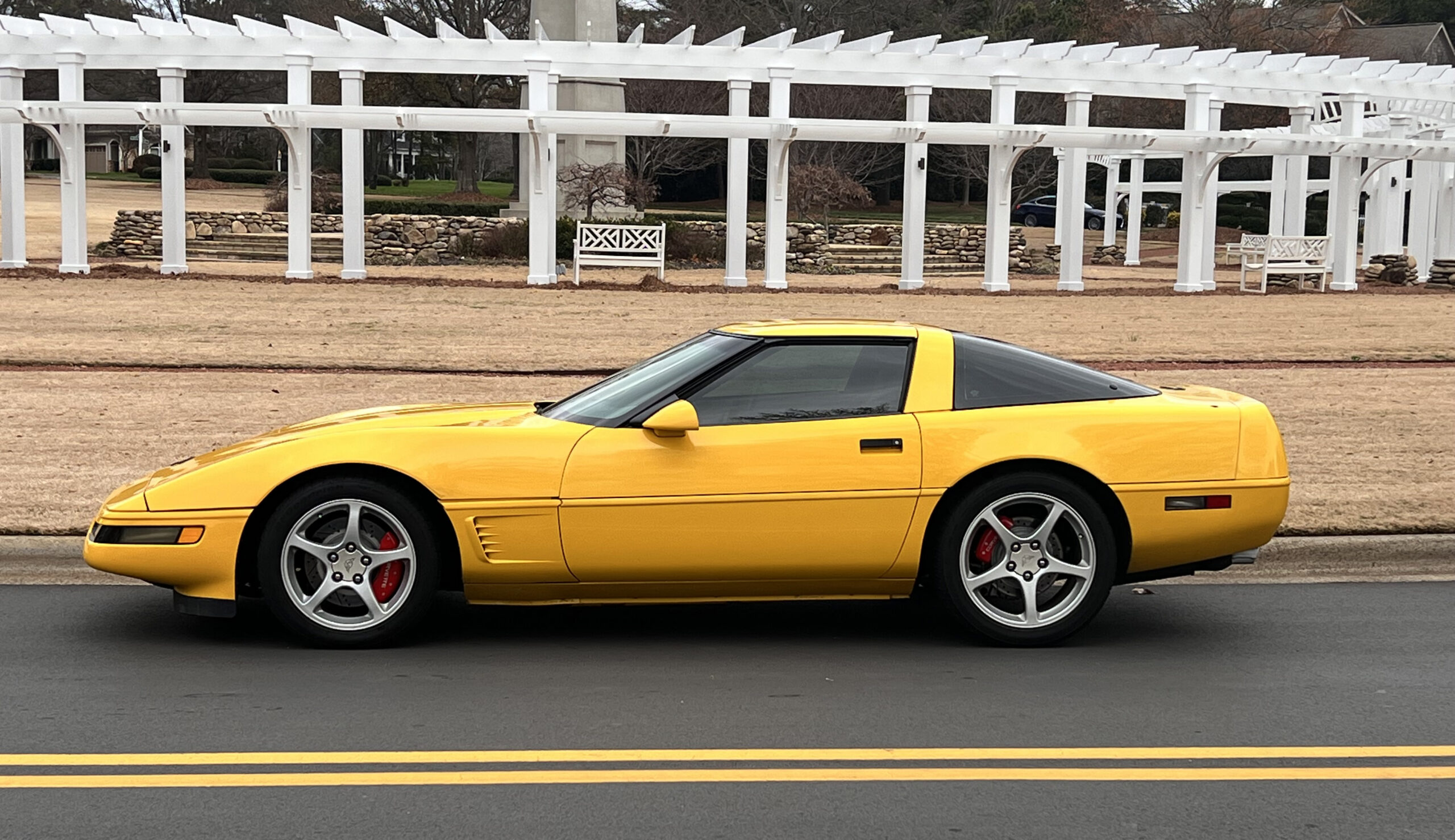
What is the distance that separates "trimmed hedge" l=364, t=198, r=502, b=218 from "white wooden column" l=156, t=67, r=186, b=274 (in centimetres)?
1126

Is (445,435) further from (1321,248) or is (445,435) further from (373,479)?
(1321,248)

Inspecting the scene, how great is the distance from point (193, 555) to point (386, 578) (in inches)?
28.2

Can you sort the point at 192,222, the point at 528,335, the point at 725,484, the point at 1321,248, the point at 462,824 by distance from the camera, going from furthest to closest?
1. the point at 192,222
2. the point at 1321,248
3. the point at 528,335
4. the point at 725,484
5. the point at 462,824

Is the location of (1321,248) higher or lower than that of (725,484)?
higher

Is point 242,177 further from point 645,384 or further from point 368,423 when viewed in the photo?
point 645,384

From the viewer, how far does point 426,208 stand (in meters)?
38.4

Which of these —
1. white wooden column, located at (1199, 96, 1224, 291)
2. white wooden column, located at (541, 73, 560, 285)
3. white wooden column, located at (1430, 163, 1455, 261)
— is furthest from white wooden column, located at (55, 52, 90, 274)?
white wooden column, located at (1430, 163, 1455, 261)

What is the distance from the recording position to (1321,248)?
91.1ft

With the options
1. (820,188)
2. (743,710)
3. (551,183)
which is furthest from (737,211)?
(743,710)

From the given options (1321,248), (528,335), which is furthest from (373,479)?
(1321,248)

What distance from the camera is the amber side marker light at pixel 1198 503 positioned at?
6027 mm

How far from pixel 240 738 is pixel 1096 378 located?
368 centimetres

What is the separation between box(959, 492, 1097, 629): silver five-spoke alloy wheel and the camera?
5938 millimetres

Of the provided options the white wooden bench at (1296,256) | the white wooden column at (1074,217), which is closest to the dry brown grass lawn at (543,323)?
the white wooden column at (1074,217)
